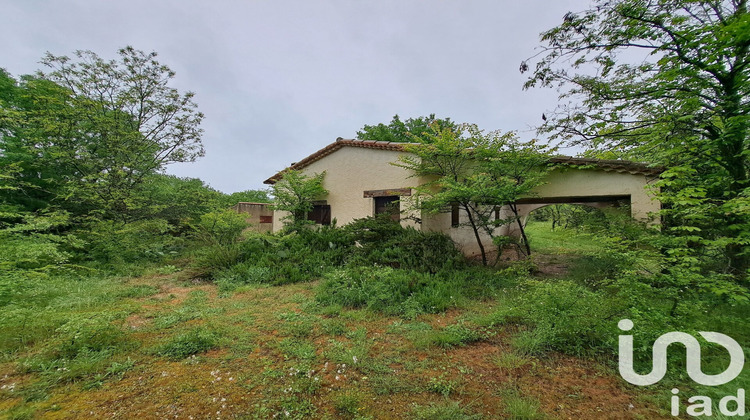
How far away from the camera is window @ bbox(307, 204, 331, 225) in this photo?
10633 millimetres

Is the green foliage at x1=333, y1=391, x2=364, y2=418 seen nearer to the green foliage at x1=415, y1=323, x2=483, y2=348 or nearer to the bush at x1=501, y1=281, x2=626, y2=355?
the green foliage at x1=415, y1=323, x2=483, y2=348

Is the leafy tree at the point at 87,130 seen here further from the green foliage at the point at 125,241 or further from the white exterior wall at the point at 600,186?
the white exterior wall at the point at 600,186

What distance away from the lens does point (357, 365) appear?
8.96 ft

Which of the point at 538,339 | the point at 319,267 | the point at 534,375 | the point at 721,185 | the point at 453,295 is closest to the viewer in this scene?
the point at 534,375

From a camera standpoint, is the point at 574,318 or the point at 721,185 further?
the point at 721,185

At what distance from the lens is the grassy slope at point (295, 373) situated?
6.82 feet

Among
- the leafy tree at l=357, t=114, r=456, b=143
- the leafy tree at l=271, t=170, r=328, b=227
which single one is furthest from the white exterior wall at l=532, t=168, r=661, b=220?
the leafy tree at l=357, t=114, r=456, b=143

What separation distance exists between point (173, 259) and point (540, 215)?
26733 mm

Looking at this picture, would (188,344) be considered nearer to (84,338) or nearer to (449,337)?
(84,338)

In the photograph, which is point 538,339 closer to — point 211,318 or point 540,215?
point 211,318

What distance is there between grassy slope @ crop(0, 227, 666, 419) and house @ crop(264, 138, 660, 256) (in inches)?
182

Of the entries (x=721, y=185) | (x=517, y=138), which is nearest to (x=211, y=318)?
(x=517, y=138)

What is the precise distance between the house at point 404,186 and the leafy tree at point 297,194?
2.18 ft

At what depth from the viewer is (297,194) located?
32.5ft
